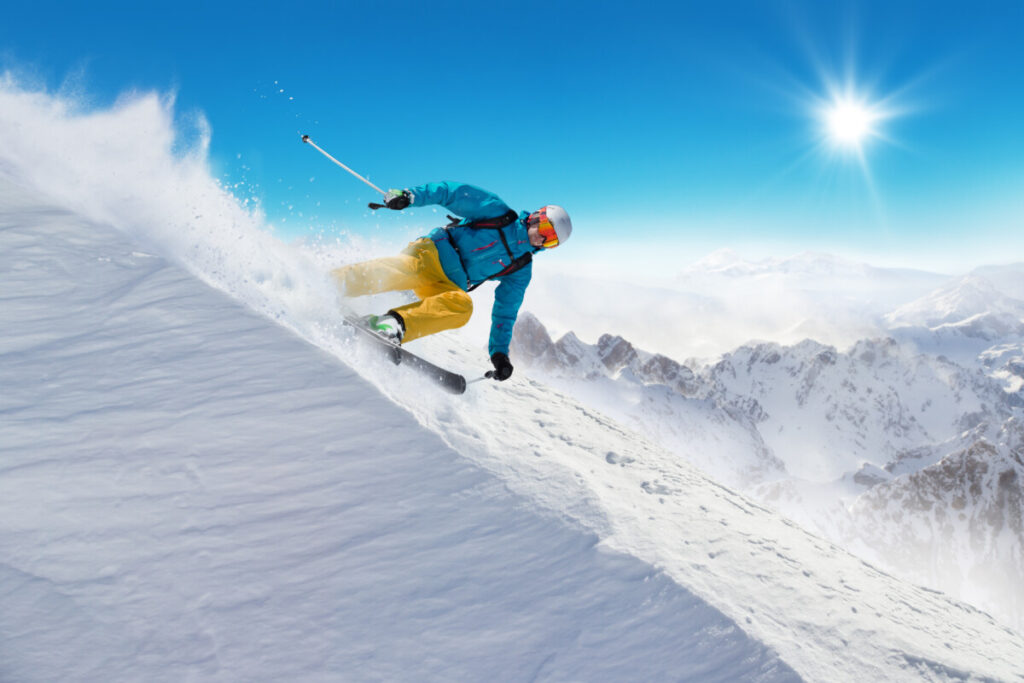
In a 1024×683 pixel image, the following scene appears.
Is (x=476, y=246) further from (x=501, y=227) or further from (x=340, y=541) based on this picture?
(x=340, y=541)

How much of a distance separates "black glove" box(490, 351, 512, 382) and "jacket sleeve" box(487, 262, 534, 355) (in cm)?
52

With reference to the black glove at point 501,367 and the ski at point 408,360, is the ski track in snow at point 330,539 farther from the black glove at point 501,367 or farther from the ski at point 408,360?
the black glove at point 501,367

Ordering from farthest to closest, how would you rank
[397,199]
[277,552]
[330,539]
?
[397,199] < [330,539] < [277,552]

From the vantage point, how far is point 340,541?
11.6 feet

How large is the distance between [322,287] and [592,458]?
381 centimetres

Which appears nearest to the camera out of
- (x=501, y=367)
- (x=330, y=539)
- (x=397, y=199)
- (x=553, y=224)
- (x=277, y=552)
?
(x=277, y=552)

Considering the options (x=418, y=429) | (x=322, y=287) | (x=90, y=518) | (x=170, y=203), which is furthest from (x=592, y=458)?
(x=170, y=203)

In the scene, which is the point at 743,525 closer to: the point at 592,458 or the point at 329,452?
the point at 592,458

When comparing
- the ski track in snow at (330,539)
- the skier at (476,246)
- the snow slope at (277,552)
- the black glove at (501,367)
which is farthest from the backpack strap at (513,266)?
the snow slope at (277,552)

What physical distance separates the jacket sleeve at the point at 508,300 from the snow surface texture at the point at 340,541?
6.57 ft

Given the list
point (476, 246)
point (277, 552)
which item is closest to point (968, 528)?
point (476, 246)

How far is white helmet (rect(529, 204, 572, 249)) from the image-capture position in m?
7.66

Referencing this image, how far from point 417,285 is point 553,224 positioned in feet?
6.75

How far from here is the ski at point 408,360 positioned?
19.9 feet
